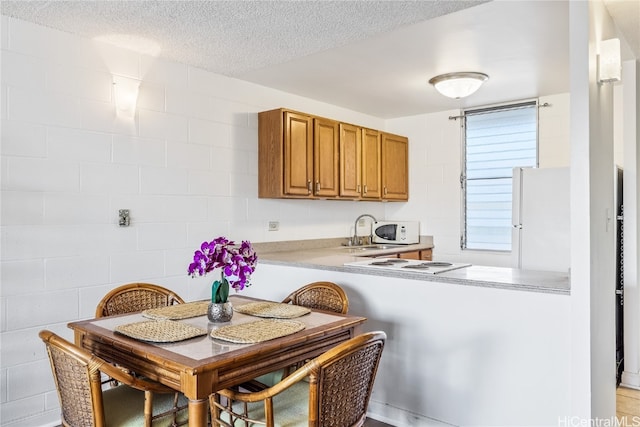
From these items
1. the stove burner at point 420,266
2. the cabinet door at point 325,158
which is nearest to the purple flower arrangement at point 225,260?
the stove burner at point 420,266

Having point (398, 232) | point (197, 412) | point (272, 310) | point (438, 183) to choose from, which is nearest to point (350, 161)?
point (398, 232)

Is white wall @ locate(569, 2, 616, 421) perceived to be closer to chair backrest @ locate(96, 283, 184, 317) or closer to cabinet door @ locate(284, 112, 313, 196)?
chair backrest @ locate(96, 283, 184, 317)

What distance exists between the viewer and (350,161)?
4.43 m

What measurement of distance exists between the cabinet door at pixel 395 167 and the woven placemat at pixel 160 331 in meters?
3.26

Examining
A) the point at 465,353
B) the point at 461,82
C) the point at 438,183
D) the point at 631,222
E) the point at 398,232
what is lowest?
the point at 465,353

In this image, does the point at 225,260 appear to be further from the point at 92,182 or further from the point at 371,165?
the point at 371,165

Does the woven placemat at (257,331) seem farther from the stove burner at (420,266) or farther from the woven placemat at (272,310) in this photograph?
the stove burner at (420,266)

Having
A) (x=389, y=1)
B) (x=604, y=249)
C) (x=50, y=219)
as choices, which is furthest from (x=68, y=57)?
(x=604, y=249)

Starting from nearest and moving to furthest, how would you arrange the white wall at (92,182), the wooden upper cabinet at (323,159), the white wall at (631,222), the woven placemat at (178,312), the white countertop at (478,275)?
the woven placemat at (178,312)
the white countertop at (478,275)
the white wall at (92,182)
the white wall at (631,222)
the wooden upper cabinet at (323,159)

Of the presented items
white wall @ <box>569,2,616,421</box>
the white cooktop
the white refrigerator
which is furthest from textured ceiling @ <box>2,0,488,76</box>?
the white refrigerator

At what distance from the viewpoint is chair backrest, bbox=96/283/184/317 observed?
2.41 m

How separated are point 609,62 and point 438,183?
2830 mm

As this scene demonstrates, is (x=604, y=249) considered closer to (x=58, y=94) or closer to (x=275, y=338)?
(x=275, y=338)

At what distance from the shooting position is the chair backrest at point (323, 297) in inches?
96.6
